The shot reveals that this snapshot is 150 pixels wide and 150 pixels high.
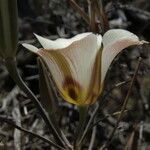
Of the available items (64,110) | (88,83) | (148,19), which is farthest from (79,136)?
(148,19)

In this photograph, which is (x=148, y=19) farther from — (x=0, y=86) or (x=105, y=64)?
(x=105, y=64)

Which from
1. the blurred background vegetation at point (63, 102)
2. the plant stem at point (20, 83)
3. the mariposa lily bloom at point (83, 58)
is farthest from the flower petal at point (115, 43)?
the blurred background vegetation at point (63, 102)

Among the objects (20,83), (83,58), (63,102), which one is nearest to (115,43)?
(83,58)

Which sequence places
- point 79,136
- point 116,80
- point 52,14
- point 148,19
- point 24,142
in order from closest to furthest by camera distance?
point 79,136
point 24,142
point 116,80
point 52,14
point 148,19

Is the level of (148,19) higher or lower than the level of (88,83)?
lower

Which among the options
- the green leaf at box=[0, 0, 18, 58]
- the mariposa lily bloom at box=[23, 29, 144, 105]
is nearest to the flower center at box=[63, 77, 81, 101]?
the mariposa lily bloom at box=[23, 29, 144, 105]
